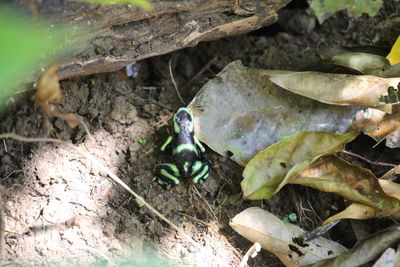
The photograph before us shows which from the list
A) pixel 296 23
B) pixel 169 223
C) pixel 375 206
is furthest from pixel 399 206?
pixel 296 23

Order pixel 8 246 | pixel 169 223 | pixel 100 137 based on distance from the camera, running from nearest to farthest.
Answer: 1. pixel 8 246
2. pixel 169 223
3. pixel 100 137

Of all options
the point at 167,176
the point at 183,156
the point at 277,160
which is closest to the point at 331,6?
the point at 277,160

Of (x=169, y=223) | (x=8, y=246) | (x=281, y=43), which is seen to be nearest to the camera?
(x=8, y=246)

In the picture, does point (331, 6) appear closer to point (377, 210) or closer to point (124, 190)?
point (377, 210)

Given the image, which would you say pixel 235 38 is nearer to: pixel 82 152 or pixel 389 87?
pixel 389 87

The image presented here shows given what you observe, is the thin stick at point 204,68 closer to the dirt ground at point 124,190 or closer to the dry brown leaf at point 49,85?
the dirt ground at point 124,190

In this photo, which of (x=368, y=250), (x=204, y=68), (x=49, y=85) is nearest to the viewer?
(x=49, y=85)
